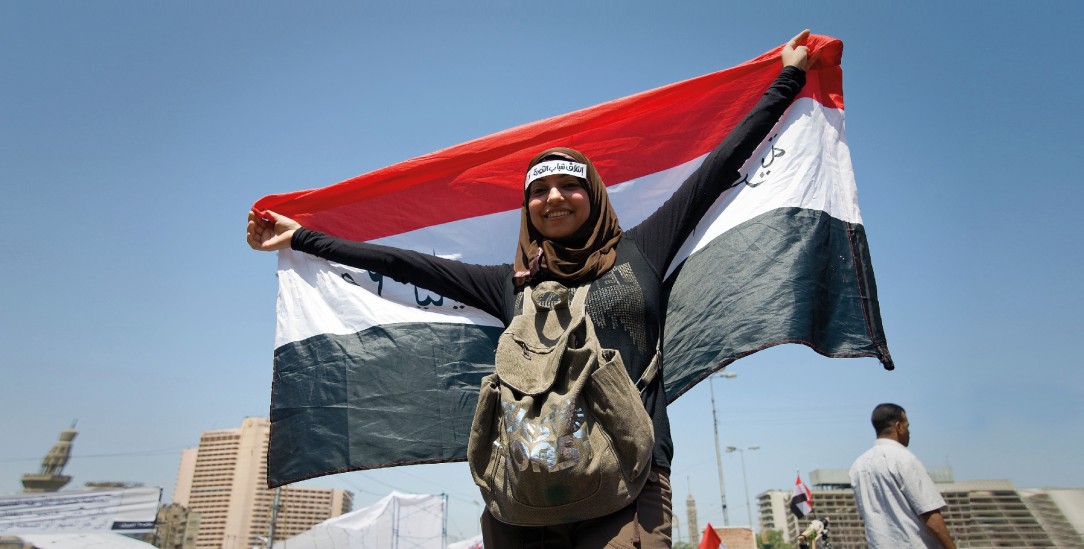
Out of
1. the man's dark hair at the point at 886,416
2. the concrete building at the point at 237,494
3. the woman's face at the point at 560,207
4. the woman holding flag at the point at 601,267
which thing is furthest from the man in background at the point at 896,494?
the concrete building at the point at 237,494

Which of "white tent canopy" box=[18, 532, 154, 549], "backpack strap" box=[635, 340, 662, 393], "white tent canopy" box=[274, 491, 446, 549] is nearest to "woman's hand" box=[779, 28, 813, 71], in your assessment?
"backpack strap" box=[635, 340, 662, 393]

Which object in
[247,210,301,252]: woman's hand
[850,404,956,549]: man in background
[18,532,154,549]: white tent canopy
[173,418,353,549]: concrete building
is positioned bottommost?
[18,532,154,549]: white tent canopy

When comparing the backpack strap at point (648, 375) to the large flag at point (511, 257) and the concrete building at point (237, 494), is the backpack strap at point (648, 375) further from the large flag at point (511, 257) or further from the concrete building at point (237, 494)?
the concrete building at point (237, 494)

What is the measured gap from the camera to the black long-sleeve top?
2180mm

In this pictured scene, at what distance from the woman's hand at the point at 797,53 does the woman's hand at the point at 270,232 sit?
2.72m

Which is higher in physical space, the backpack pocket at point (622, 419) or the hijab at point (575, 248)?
the hijab at point (575, 248)

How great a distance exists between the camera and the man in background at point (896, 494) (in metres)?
3.43

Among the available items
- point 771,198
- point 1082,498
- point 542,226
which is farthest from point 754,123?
point 1082,498

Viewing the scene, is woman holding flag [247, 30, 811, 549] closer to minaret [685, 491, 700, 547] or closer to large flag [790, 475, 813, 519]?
large flag [790, 475, 813, 519]

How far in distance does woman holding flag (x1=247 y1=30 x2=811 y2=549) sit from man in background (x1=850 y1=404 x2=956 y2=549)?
6.82 ft

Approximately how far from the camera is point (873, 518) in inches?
145

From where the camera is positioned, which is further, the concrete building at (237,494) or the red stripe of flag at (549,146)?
the concrete building at (237,494)

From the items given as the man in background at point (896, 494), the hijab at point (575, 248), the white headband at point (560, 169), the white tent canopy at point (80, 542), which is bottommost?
the white tent canopy at point (80, 542)

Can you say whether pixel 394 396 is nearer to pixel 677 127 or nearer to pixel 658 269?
pixel 658 269
